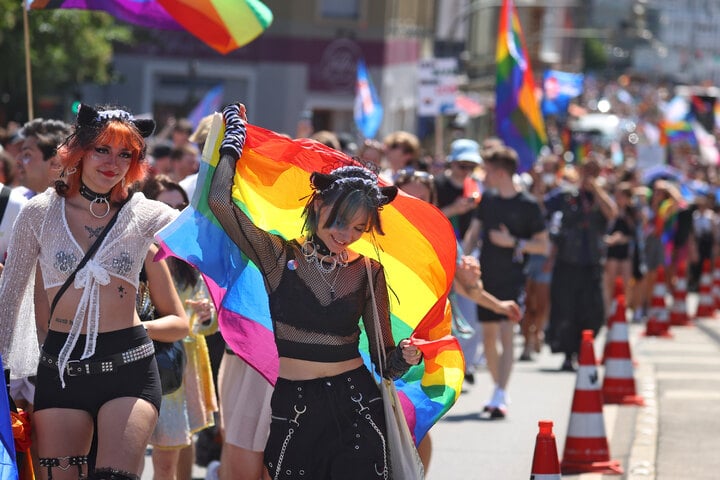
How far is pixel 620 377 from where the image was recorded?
12.3 meters

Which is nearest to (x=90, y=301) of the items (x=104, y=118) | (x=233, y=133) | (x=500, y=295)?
(x=104, y=118)

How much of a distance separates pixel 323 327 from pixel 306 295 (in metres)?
0.13

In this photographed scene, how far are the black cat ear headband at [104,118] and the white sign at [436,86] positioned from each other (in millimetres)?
16987

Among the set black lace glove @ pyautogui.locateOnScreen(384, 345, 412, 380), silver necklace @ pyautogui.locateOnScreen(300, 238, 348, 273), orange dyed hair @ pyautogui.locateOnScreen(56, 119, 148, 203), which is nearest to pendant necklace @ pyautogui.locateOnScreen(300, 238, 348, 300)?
silver necklace @ pyautogui.locateOnScreen(300, 238, 348, 273)

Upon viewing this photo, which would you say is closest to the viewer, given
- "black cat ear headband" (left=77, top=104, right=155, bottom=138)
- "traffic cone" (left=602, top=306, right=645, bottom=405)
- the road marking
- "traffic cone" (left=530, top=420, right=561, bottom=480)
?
"black cat ear headband" (left=77, top=104, right=155, bottom=138)

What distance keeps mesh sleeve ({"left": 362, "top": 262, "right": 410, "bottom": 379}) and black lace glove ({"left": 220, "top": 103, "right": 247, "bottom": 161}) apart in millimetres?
653

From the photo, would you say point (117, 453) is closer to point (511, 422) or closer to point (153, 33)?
point (511, 422)

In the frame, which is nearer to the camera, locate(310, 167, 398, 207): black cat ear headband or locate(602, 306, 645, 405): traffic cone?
locate(310, 167, 398, 207): black cat ear headband

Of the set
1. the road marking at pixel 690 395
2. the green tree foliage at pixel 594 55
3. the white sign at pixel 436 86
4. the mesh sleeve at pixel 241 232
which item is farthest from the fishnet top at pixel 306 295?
the green tree foliage at pixel 594 55

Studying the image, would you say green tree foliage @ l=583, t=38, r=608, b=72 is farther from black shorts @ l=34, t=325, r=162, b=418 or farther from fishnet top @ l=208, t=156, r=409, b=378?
black shorts @ l=34, t=325, r=162, b=418

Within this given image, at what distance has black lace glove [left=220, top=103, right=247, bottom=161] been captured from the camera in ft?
18.2

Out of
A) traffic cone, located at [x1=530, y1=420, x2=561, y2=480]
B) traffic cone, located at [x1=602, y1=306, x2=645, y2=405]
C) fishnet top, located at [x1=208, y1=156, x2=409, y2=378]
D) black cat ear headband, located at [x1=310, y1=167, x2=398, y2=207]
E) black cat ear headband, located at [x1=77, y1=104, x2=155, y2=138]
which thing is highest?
black cat ear headband, located at [x1=77, y1=104, x2=155, y2=138]

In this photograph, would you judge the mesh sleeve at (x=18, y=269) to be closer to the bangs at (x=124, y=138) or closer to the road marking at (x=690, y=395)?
the bangs at (x=124, y=138)

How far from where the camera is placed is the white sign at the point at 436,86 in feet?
74.4
